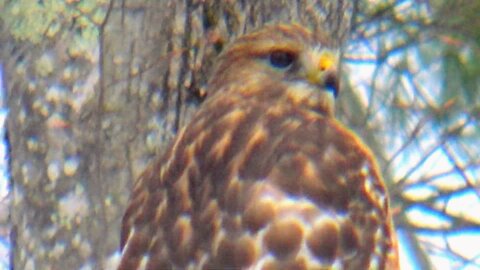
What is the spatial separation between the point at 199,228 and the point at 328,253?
35 cm

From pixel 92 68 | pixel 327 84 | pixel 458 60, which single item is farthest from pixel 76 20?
pixel 458 60

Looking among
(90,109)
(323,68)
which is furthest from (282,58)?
(90,109)

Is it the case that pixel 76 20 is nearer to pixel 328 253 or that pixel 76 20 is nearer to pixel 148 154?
pixel 148 154

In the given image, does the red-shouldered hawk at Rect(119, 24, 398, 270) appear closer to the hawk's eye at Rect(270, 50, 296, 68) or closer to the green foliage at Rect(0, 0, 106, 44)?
the hawk's eye at Rect(270, 50, 296, 68)

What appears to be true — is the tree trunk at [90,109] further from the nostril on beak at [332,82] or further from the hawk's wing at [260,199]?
the nostril on beak at [332,82]

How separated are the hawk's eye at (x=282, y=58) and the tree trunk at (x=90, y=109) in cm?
24

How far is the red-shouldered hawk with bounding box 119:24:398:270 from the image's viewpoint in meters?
3.61

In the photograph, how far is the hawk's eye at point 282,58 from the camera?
4363 mm

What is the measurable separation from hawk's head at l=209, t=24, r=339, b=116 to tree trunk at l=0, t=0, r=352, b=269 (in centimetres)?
14

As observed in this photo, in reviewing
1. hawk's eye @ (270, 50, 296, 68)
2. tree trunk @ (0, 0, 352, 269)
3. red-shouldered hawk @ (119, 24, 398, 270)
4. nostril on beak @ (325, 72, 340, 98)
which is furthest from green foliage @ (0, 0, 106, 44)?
nostril on beak @ (325, 72, 340, 98)

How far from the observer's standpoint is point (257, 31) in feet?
14.0

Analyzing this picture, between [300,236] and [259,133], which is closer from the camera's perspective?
[300,236]

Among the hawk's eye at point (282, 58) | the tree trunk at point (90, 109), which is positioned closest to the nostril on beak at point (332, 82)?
the hawk's eye at point (282, 58)

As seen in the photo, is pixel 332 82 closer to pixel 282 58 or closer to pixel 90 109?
pixel 282 58
